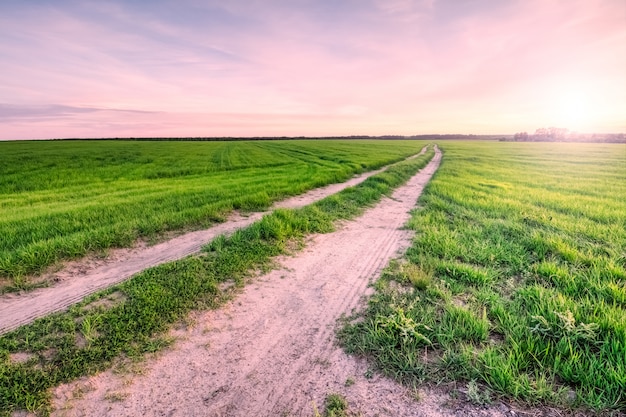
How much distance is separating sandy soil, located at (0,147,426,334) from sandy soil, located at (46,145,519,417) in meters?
1.76

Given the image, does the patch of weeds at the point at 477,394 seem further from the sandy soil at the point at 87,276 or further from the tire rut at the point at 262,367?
the sandy soil at the point at 87,276

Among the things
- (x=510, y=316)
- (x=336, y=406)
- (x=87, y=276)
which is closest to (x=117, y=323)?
(x=87, y=276)

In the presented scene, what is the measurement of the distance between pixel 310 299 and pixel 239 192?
7.65m

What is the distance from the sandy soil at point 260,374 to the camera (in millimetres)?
2584

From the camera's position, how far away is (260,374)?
9.72ft

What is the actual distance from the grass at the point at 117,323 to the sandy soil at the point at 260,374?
0.61 feet

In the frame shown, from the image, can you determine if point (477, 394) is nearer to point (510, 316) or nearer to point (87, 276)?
point (510, 316)

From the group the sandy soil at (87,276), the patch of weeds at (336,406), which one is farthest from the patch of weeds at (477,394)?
the sandy soil at (87,276)

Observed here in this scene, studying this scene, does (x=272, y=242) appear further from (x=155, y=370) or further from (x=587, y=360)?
(x=587, y=360)

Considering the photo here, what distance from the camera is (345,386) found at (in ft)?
9.16

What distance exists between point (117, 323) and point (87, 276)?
2.02 meters

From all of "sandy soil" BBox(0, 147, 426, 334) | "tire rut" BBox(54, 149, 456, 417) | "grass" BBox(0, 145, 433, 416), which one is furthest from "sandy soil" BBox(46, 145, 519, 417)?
"sandy soil" BBox(0, 147, 426, 334)

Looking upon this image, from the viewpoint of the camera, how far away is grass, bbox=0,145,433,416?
278 cm

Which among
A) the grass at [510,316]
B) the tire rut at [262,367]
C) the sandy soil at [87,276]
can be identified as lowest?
the tire rut at [262,367]
